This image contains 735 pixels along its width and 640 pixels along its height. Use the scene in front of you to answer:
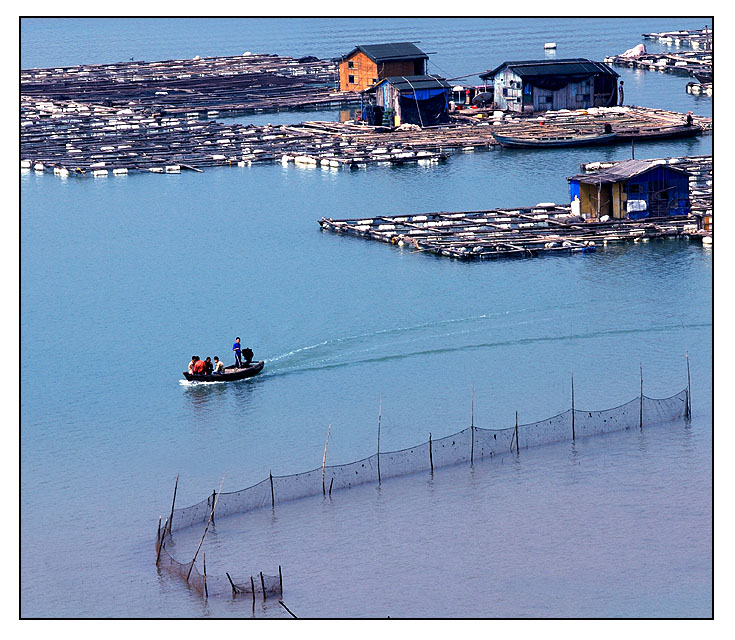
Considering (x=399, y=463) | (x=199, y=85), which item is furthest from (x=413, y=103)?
(x=399, y=463)

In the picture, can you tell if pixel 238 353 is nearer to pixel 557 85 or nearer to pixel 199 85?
pixel 557 85

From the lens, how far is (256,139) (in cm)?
8481

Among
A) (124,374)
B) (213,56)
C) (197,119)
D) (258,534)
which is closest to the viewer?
(258,534)

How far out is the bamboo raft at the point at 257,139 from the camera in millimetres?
78000

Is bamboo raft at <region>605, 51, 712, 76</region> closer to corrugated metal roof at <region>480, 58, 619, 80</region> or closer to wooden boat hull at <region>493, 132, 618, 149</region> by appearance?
corrugated metal roof at <region>480, 58, 619, 80</region>

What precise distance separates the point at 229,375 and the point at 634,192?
77.9ft

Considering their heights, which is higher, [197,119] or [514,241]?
[197,119]

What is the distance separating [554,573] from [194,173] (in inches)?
2012

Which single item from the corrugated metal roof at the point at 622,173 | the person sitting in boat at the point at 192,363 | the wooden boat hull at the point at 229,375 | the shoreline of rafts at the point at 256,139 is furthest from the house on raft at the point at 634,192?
the person sitting in boat at the point at 192,363

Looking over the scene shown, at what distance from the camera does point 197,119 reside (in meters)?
94.8

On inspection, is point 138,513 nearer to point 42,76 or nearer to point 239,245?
point 239,245

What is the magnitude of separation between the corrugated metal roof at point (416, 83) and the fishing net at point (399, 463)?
50.4 meters

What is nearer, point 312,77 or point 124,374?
point 124,374

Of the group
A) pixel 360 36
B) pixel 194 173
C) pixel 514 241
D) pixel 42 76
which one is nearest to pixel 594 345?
pixel 514 241
